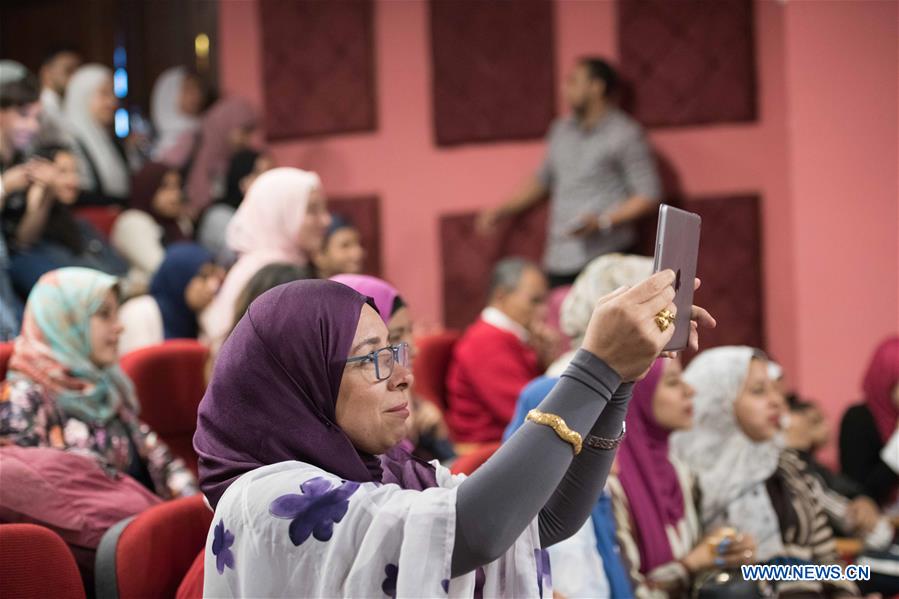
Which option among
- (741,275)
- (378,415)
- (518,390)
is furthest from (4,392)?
(741,275)

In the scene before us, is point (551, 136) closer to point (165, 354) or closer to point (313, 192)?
point (313, 192)

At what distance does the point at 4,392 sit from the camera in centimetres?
258

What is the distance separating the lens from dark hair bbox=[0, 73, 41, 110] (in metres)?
4.19

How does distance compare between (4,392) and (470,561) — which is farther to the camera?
(4,392)

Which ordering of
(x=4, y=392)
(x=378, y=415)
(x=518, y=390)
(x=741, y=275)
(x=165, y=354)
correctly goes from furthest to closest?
(x=741, y=275)
(x=518, y=390)
(x=165, y=354)
(x=4, y=392)
(x=378, y=415)

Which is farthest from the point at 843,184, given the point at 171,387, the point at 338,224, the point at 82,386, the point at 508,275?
the point at 82,386

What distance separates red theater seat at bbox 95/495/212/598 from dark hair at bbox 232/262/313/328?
789mm

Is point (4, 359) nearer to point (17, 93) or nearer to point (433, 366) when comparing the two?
point (17, 93)

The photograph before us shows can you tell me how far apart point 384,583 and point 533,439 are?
23cm

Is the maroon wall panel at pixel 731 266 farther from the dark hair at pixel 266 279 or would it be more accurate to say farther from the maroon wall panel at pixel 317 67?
the dark hair at pixel 266 279

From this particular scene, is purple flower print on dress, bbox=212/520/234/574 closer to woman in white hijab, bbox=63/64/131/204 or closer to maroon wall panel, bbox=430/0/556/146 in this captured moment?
woman in white hijab, bbox=63/64/131/204

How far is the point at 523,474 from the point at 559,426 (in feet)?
0.22

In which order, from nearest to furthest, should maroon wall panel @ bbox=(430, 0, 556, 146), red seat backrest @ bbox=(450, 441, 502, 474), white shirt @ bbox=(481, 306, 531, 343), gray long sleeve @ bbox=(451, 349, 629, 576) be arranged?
gray long sleeve @ bbox=(451, 349, 629, 576), red seat backrest @ bbox=(450, 441, 502, 474), white shirt @ bbox=(481, 306, 531, 343), maroon wall panel @ bbox=(430, 0, 556, 146)

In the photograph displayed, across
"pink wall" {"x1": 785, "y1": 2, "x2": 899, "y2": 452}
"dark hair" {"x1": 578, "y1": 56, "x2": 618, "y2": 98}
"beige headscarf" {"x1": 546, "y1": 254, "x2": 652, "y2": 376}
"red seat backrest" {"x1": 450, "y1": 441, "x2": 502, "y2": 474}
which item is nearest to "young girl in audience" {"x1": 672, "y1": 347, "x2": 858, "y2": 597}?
"beige headscarf" {"x1": 546, "y1": 254, "x2": 652, "y2": 376}
